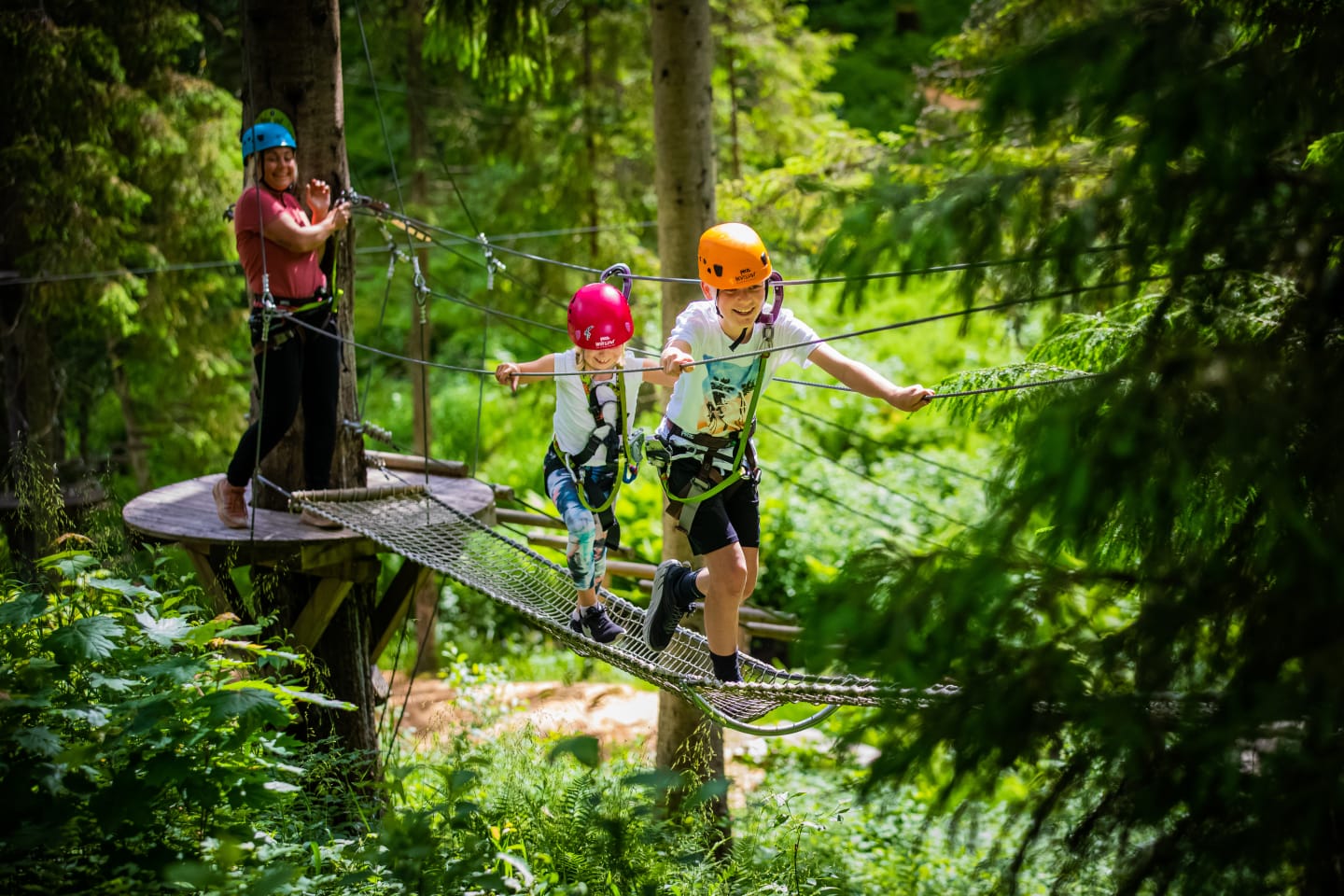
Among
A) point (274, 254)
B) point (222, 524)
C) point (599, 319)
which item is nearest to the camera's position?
point (599, 319)

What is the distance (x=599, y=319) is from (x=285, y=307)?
1.42 metres

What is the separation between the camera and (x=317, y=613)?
4.16 metres

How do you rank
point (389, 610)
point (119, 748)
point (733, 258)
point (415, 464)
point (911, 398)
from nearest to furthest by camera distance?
1. point (119, 748)
2. point (911, 398)
3. point (733, 258)
4. point (389, 610)
5. point (415, 464)

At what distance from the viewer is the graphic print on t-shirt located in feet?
9.63

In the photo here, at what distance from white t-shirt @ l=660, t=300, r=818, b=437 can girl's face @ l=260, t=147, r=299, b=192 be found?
5.39ft

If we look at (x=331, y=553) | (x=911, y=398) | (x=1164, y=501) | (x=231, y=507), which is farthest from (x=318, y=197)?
(x=1164, y=501)

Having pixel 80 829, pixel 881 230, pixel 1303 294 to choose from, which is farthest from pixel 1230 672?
pixel 80 829

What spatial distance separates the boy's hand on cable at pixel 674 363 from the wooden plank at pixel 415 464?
2.21m

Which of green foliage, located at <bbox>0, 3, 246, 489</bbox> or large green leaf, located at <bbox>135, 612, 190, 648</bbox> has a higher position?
green foliage, located at <bbox>0, 3, 246, 489</bbox>

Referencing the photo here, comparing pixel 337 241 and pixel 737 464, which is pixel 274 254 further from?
pixel 737 464

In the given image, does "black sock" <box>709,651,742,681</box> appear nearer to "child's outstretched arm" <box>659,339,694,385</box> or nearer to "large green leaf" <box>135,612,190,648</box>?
"child's outstretched arm" <box>659,339,694,385</box>

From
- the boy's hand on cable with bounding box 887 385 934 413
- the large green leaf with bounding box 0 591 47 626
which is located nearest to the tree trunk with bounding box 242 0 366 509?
the large green leaf with bounding box 0 591 47 626

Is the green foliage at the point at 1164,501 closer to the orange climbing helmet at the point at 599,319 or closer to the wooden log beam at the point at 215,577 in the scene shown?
the orange climbing helmet at the point at 599,319

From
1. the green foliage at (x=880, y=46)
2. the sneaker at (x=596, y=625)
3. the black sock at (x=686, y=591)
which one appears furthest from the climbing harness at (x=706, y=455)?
the green foliage at (x=880, y=46)
